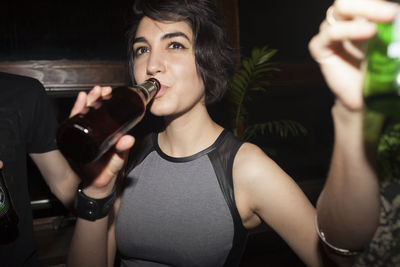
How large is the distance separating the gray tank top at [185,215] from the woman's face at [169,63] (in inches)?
10.6

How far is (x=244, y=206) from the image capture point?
116cm

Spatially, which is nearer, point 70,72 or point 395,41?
point 395,41

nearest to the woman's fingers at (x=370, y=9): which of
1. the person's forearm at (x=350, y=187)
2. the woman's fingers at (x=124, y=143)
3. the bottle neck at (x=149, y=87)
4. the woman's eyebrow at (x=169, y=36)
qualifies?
the person's forearm at (x=350, y=187)

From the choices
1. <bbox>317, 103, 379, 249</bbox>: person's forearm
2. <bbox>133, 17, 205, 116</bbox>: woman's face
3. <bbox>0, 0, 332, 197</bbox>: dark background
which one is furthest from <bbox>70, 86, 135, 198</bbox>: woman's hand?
<bbox>0, 0, 332, 197</bbox>: dark background

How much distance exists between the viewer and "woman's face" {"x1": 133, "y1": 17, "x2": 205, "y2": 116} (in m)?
1.15

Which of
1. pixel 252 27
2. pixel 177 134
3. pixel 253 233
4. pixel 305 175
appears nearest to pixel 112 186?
pixel 177 134

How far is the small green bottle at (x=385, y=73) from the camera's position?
1.28 ft

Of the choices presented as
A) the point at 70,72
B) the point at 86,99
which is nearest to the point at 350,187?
the point at 86,99

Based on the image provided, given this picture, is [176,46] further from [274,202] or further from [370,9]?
[370,9]

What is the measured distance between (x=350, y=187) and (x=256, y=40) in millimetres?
2846

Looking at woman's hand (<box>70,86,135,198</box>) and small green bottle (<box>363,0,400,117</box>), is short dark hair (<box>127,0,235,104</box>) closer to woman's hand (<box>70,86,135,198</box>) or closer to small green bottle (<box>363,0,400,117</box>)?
woman's hand (<box>70,86,135,198</box>)

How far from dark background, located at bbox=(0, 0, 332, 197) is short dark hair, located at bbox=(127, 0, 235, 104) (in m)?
0.39

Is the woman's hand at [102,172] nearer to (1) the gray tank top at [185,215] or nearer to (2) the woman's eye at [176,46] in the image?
(1) the gray tank top at [185,215]

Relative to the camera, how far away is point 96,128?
0.75m
